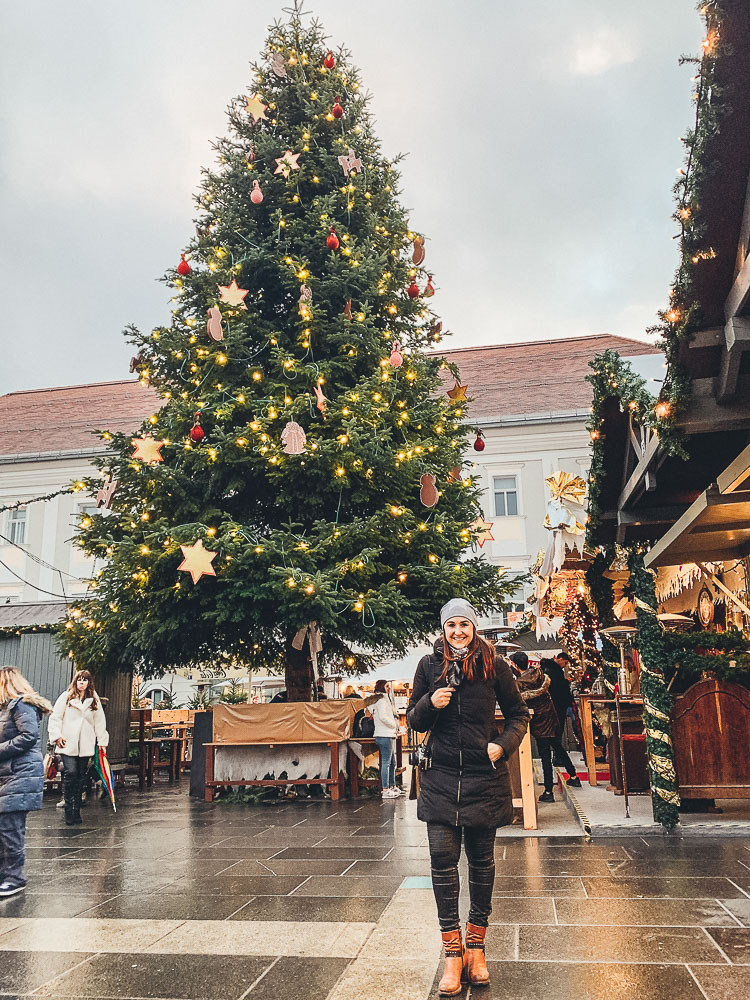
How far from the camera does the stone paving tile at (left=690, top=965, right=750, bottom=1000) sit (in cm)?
390

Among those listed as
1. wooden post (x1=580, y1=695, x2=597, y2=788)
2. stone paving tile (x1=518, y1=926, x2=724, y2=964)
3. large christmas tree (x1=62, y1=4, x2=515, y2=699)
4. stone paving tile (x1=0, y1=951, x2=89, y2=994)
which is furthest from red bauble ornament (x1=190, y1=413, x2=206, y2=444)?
stone paving tile (x1=518, y1=926, x2=724, y2=964)

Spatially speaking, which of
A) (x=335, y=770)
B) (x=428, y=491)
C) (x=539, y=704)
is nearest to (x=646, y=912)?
(x=539, y=704)

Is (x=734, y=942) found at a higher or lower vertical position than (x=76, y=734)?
lower

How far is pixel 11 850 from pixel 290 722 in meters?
6.00

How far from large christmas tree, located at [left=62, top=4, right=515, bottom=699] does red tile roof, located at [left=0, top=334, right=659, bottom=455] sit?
53.7 ft

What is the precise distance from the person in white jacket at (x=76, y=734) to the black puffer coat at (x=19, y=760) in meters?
4.59

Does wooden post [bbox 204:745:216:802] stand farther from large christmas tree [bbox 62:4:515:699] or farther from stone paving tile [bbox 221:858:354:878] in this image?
stone paving tile [bbox 221:858:354:878]

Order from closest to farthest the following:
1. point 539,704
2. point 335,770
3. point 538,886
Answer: point 538,886 < point 539,704 < point 335,770

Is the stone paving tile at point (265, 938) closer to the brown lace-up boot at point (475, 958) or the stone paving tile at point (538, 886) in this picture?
the brown lace-up boot at point (475, 958)

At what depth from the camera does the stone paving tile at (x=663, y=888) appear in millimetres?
5789

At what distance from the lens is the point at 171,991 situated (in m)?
4.27

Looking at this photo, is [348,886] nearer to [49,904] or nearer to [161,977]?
[49,904]

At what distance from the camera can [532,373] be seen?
3456 centimetres

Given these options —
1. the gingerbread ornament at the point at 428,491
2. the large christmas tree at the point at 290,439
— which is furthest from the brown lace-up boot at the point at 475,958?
the gingerbread ornament at the point at 428,491
